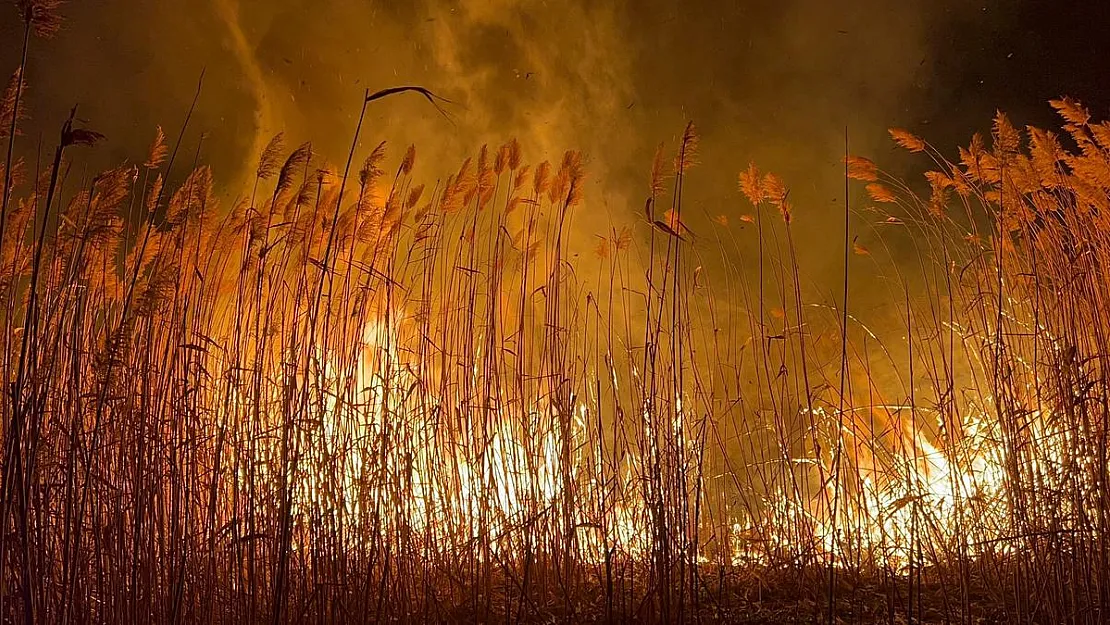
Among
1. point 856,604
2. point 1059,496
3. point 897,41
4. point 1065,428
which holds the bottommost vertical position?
point 856,604

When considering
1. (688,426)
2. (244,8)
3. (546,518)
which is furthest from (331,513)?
(244,8)

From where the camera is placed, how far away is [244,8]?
3.53 meters

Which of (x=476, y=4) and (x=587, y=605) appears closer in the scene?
(x=587, y=605)

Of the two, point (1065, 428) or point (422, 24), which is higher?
point (422, 24)

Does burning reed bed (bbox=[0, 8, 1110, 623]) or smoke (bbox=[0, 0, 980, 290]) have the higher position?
smoke (bbox=[0, 0, 980, 290])

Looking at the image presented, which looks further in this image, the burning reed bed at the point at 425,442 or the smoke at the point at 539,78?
the smoke at the point at 539,78

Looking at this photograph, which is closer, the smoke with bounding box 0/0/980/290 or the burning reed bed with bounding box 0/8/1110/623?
the burning reed bed with bounding box 0/8/1110/623

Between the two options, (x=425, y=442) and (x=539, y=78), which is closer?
(x=425, y=442)

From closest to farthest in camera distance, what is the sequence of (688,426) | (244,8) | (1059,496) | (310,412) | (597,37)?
(1059,496)
(310,412)
(688,426)
(244,8)
(597,37)

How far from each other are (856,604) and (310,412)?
114cm

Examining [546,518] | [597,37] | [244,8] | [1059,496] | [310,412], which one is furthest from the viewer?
[597,37]

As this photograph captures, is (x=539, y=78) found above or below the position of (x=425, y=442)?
above

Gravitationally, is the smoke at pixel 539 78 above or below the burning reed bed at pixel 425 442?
above

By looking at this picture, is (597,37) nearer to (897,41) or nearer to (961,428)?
(897,41)
